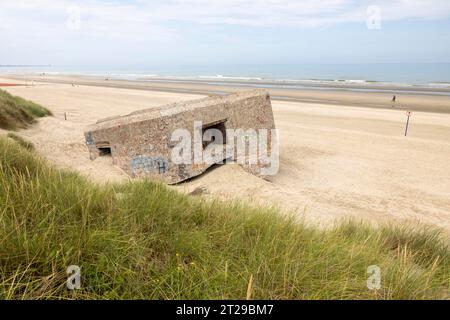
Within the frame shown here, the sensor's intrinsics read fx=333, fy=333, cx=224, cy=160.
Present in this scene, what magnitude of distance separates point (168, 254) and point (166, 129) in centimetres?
423

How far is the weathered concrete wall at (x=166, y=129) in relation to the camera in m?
6.37

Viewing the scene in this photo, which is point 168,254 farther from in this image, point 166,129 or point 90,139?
point 90,139

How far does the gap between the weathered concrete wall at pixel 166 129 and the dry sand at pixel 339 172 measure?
1.03 ft

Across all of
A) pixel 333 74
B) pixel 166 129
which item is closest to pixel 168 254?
pixel 166 129

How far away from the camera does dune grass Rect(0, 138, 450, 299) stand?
1.98 m

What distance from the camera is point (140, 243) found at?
2385 mm

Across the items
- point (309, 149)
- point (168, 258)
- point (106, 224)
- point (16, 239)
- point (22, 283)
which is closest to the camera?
point (22, 283)

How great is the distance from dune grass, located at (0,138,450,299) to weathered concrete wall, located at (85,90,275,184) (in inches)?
Result: 127

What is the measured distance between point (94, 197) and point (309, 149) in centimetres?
803

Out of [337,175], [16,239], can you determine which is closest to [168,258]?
[16,239]

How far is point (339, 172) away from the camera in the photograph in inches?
313

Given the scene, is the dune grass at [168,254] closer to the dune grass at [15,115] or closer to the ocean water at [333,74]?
the dune grass at [15,115]

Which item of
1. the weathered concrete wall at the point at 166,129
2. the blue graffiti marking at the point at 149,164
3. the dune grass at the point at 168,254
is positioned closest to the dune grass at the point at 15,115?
the weathered concrete wall at the point at 166,129

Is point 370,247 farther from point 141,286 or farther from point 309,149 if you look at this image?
point 309,149
